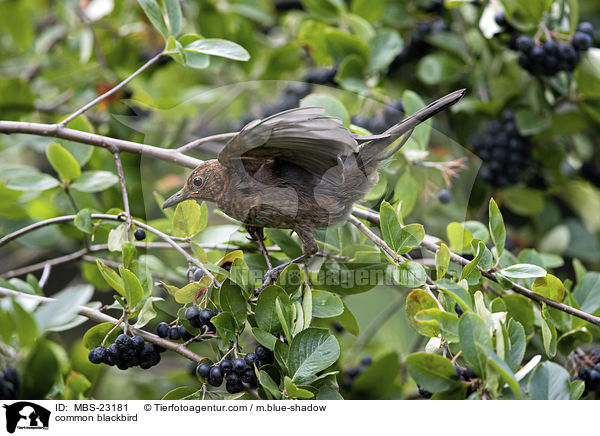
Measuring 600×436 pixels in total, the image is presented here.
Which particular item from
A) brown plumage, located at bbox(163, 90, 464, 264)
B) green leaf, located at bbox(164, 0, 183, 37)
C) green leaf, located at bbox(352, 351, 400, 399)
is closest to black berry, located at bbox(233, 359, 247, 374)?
brown plumage, located at bbox(163, 90, 464, 264)

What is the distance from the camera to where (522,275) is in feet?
3.28

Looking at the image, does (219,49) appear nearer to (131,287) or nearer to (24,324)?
(131,287)

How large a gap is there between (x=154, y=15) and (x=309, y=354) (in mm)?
808

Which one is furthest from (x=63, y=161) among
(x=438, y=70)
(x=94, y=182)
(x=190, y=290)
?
(x=438, y=70)

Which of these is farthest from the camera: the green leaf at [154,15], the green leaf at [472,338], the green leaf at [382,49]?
the green leaf at [382,49]

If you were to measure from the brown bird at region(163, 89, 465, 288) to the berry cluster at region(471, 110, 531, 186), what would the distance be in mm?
803

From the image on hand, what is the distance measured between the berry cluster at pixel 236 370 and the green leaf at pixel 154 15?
0.74 metres

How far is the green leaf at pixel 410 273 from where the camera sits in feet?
3.19

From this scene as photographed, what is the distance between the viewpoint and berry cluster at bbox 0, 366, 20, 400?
0.87 metres

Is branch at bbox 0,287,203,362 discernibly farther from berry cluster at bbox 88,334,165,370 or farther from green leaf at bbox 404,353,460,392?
green leaf at bbox 404,353,460,392

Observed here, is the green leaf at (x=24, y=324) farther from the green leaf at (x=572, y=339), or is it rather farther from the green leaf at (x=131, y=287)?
the green leaf at (x=572, y=339)

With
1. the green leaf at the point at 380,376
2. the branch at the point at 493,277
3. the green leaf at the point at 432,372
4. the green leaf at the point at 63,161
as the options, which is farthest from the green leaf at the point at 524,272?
the green leaf at the point at 63,161

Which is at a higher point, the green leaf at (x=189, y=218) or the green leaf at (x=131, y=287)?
the green leaf at (x=189, y=218)
